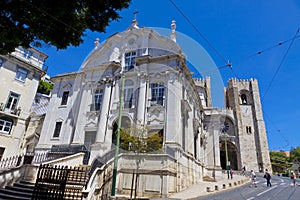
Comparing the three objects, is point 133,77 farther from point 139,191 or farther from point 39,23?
point 39,23

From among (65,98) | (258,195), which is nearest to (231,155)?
(258,195)

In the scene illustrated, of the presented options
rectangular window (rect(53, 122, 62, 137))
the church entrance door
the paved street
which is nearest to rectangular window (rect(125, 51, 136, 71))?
rectangular window (rect(53, 122, 62, 137))

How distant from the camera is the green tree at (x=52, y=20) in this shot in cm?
559

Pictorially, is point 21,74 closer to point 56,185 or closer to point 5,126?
point 5,126

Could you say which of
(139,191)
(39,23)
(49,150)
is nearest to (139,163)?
(139,191)

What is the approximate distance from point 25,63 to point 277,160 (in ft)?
228

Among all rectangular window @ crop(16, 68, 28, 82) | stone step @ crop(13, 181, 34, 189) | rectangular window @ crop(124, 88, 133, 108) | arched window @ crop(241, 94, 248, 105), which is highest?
arched window @ crop(241, 94, 248, 105)

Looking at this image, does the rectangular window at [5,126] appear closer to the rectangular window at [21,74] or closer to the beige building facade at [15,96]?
the beige building facade at [15,96]

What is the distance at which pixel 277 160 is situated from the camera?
56344 mm

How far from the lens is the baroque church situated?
12.3 meters

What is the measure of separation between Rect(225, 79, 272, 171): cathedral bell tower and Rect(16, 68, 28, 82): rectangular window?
Result: 42.9 m

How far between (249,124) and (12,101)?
48509mm

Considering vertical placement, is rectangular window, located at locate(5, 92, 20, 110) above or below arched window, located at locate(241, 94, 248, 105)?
below

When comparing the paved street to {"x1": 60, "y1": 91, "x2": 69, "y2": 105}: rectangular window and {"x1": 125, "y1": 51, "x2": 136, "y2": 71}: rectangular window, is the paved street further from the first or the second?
{"x1": 60, "y1": 91, "x2": 69, "y2": 105}: rectangular window
